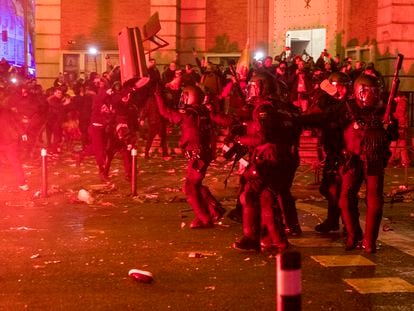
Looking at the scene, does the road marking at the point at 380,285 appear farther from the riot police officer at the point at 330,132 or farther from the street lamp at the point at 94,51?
the street lamp at the point at 94,51

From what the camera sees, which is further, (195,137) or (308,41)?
(308,41)

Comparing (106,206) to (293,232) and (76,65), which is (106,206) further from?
(76,65)

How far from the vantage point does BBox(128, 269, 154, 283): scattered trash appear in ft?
23.4

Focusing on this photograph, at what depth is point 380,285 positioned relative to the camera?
7.11m

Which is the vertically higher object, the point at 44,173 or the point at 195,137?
the point at 195,137

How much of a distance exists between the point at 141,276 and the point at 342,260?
2.36 meters

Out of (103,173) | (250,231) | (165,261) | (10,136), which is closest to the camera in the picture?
(165,261)

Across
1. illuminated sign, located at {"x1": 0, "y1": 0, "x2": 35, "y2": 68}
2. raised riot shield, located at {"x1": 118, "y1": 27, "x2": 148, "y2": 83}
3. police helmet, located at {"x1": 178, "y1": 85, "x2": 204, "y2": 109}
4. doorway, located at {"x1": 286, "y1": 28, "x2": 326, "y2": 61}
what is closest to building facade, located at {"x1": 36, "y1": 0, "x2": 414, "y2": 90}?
doorway, located at {"x1": 286, "y1": 28, "x2": 326, "y2": 61}

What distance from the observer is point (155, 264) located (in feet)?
26.0

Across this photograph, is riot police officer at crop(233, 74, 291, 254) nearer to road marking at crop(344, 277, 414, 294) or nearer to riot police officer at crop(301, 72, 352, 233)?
riot police officer at crop(301, 72, 352, 233)

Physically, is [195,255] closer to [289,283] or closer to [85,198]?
[289,283]

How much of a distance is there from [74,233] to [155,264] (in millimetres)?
2157

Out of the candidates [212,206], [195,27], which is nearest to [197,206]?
[212,206]

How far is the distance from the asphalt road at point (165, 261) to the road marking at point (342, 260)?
1 cm
